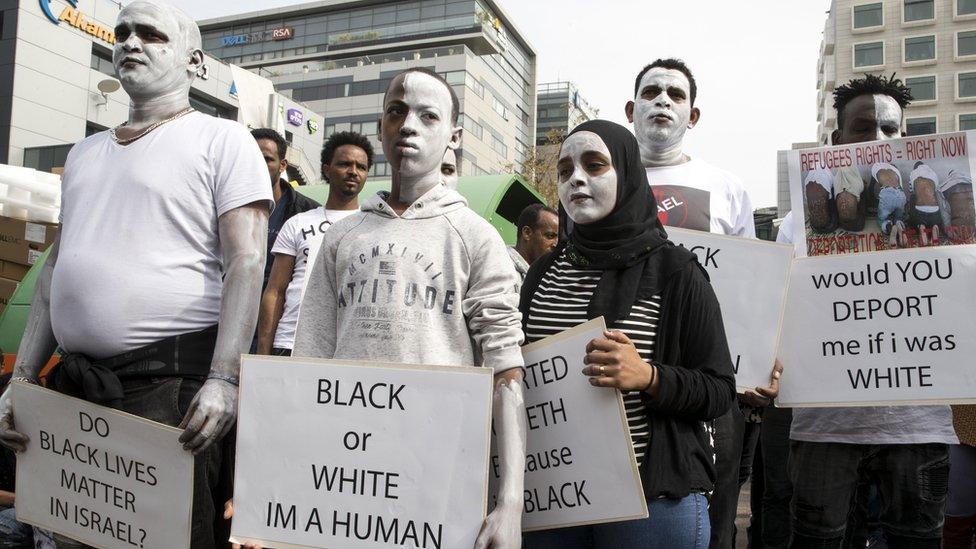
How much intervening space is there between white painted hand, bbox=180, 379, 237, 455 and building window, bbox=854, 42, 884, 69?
65.5 metres

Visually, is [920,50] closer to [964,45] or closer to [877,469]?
[964,45]

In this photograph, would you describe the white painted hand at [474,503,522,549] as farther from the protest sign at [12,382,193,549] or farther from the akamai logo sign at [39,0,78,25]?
the akamai logo sign at [39,0,78,25]

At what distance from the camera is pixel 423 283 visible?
2.17m

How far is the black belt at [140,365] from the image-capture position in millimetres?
2367

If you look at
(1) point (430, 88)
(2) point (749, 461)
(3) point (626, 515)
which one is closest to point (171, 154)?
(1) point (430, 88)

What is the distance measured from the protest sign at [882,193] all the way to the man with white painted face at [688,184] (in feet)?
0.91

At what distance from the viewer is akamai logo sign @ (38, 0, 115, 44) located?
26.8 metres

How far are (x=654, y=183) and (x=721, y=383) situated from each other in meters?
1.43

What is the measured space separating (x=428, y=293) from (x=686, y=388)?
72 cm

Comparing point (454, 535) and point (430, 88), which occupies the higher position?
point (430, 88)

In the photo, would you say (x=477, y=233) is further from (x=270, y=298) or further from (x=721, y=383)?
(x=270, y=298)

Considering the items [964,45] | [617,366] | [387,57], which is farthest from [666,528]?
[387,57]

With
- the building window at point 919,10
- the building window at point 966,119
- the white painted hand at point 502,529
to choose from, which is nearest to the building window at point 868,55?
the building window at point 919,10

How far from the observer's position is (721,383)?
227cm
